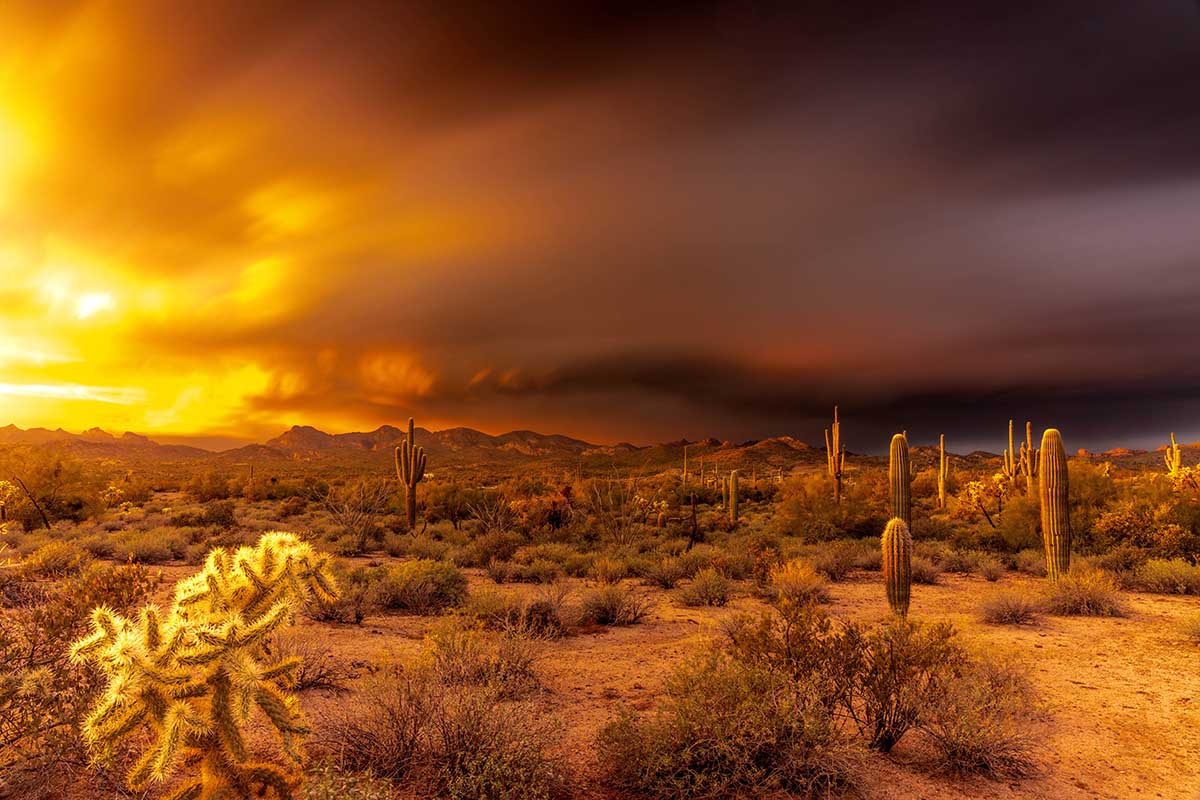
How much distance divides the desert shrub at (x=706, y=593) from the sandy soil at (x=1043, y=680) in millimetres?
289

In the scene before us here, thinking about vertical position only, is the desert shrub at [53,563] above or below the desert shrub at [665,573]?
above

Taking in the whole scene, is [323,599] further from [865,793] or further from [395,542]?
[395,542]

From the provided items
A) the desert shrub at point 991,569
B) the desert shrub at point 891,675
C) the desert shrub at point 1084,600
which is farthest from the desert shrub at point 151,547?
the desert shrub at point 991,569

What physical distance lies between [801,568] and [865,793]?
10297 millimetres

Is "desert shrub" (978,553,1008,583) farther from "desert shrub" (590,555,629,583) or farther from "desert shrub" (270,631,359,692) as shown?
"desert shrub" (270,631,359,692)

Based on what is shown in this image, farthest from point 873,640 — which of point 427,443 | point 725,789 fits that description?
point 427,443

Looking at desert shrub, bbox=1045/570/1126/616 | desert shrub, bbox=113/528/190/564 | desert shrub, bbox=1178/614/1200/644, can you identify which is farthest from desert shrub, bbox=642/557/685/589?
desert shrub, bbox=113/528/190/564

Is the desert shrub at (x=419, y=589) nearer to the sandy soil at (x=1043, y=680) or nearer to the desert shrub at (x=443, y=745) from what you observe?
the sandy soil at (x=1043, y=680)

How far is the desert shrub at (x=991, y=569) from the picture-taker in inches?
696

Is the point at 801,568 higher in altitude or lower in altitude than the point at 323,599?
lower

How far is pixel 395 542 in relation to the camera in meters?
21.0

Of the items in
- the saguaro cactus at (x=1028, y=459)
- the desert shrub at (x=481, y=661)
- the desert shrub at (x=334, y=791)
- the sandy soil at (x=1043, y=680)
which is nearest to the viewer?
the desert shrub at (x=334, y=791)

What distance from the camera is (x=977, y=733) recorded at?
21.0 ft

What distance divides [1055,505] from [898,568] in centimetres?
759
